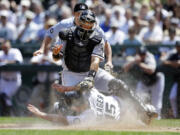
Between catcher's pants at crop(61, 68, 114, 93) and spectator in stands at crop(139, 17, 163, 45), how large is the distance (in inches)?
191

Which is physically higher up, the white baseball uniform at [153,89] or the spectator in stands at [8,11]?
the spectator in stands at [8,11]

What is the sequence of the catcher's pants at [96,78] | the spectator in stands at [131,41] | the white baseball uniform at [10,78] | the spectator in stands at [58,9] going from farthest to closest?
1. the spectator in stands at [58,9]
2. the white baseball uniform at [10,78]
3. the spectator in stands at [131,41]
4. the catcher's pants at [96,78]

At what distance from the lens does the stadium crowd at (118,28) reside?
13.4 metres

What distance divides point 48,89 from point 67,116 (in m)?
5.67

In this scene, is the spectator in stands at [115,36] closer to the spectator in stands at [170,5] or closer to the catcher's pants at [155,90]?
the catcher's pants at [155,90]

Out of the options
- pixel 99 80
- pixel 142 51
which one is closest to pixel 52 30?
pixel 99 80

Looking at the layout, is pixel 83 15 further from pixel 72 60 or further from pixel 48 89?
pixel 48 89

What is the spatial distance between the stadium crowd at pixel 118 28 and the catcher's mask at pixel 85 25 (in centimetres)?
458

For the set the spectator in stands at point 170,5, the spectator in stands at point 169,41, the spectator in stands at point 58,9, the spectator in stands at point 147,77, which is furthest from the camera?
the spectator in stands at point 58,9

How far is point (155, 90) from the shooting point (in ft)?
43.9

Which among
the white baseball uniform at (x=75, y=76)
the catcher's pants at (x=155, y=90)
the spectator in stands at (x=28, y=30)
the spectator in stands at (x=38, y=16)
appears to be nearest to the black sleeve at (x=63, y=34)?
the white baseball uniform at (x=75, y=76)

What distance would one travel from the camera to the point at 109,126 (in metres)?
8.84

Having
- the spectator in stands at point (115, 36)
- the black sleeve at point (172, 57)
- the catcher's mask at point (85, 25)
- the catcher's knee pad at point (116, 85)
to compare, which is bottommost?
the black sleeve at point (172, 57)

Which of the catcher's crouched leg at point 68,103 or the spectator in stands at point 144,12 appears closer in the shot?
the catcher's crouched leg at point 68,103
